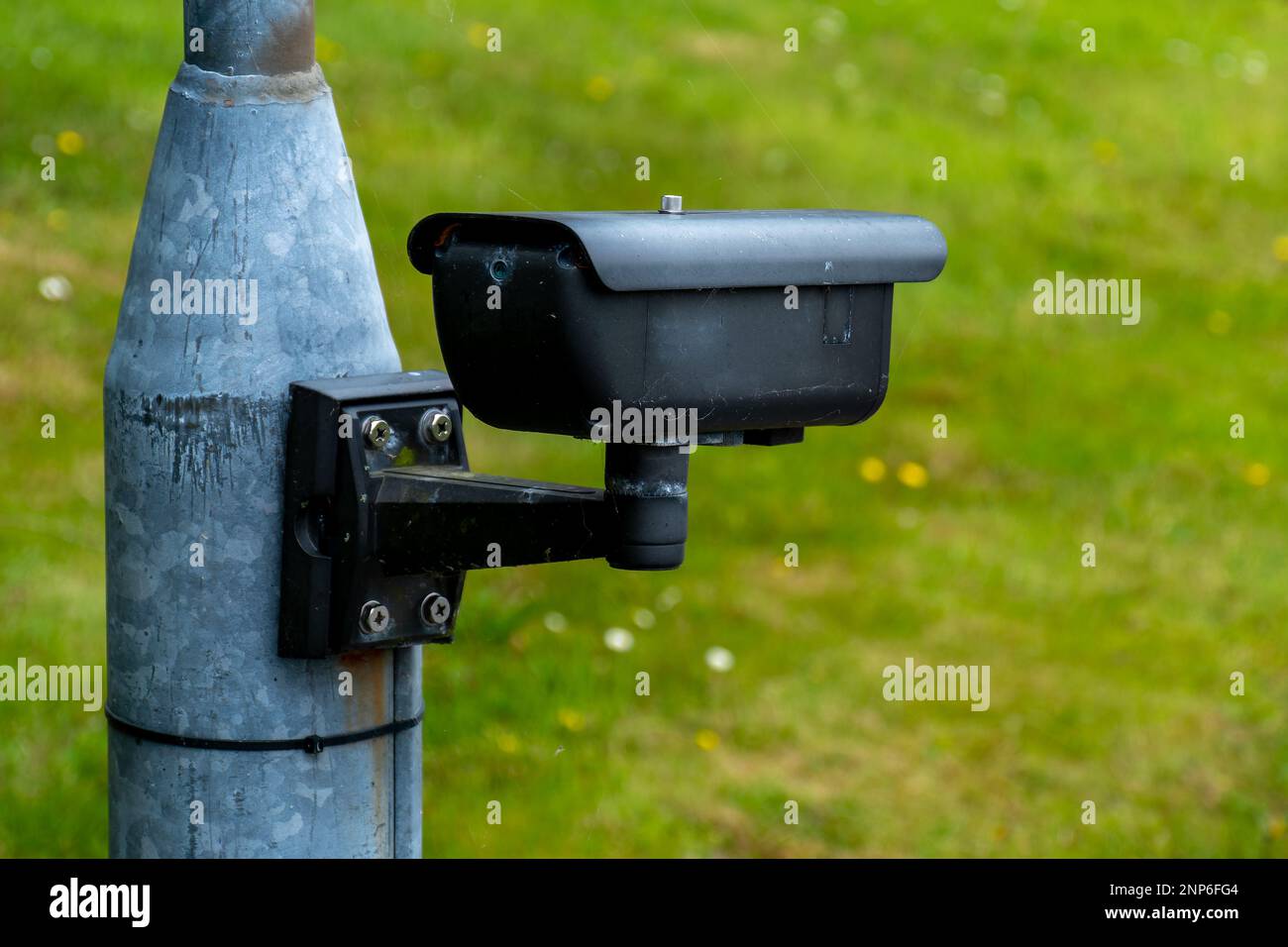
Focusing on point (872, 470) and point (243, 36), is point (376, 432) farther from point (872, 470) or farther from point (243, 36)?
point (872, 470)

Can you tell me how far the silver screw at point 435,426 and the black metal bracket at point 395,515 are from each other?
18 millimetres

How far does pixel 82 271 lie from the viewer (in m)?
6.08

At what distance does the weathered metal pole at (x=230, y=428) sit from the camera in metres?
2.09

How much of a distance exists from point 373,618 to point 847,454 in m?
4.06

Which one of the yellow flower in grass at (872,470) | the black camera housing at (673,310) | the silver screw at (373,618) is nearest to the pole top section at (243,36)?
the black camera housing at (673,310)

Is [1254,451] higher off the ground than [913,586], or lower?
higher

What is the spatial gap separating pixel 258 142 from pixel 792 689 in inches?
125

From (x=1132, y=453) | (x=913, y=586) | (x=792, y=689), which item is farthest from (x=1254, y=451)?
(x=792, y=689)

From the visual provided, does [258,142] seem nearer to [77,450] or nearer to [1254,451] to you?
[77,450]

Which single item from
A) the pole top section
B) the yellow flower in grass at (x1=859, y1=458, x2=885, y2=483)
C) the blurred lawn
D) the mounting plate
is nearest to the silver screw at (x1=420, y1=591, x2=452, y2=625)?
the mounting plate

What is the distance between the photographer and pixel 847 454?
20.0 ft

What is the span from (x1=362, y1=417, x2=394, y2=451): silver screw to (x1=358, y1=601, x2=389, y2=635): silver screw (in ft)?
0.61

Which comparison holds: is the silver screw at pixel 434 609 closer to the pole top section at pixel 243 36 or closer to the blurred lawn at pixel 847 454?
the blurred lawn at pixel 847 454

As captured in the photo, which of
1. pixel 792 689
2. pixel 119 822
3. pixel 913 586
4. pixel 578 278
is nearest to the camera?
pixel 578 278
